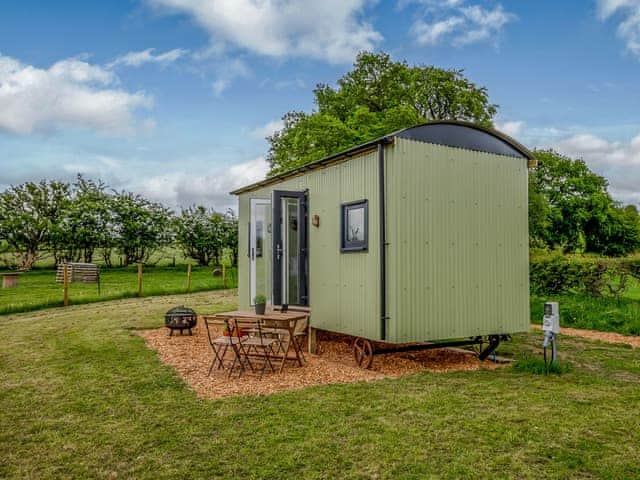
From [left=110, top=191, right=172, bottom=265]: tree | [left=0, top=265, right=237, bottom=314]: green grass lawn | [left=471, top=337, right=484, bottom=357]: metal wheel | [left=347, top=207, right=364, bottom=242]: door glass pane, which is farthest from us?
[left=110, top=191, right=172, bottom=265]: tree

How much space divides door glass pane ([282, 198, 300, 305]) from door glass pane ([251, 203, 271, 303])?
2.98 ft

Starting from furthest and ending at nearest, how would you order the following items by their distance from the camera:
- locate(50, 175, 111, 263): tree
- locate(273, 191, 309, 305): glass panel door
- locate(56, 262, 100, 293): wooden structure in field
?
locate(50, 175, 111, 263): tree < locate(56, 262, 100, 293): wooden structure in field < locate(273, 191, 309, 305): glass panel door

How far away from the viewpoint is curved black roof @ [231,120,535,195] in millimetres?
6047

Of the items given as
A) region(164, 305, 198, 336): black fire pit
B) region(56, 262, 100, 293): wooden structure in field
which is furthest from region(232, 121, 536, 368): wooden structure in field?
region(56, 262, 100, 293): wooden structure in field

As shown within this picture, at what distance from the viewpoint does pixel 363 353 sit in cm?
635

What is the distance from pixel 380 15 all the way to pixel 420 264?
769 cm

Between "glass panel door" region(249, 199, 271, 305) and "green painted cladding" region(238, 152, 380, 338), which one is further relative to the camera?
"glass panel door" region(249, 199, 271, 305)

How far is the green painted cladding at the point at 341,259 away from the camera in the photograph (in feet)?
19.9

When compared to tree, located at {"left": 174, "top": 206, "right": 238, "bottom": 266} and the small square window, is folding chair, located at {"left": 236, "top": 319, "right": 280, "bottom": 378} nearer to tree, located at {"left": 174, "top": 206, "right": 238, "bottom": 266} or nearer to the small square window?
the small square window

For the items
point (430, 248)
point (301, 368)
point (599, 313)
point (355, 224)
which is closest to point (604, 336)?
point (599, 313)

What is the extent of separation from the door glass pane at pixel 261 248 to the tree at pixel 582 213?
23.4 metres

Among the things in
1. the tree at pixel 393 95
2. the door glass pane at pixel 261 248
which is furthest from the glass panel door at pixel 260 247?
the tree at pixel 393 95

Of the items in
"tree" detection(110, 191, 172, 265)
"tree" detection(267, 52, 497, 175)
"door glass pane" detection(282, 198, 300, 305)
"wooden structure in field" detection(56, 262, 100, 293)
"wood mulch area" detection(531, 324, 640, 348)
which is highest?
"tree" detection(267, 52, 497, 175)

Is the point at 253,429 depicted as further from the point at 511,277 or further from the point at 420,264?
the point at 511,277
